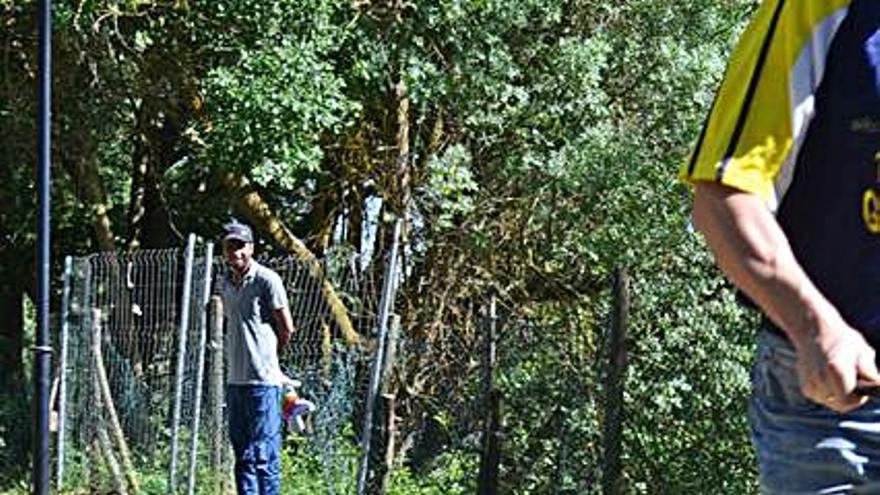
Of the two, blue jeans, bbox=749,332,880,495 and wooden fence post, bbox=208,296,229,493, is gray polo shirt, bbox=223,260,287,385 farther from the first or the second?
blue jeans, bbox=749,332,880,495

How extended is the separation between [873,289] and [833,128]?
0.25 metres

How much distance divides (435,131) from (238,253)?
4828 millimetres

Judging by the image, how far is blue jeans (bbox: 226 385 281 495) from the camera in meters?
9.16

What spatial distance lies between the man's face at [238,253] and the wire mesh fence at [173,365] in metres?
1.91

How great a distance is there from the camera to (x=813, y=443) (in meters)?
2.36

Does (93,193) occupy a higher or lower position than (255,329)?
higher

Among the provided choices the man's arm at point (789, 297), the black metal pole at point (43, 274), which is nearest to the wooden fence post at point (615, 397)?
the black metal pole at point (43, 274)

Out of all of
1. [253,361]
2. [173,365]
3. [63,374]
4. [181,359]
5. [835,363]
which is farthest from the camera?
[63,374]

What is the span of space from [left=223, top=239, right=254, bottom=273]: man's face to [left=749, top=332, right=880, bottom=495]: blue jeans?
6.85m

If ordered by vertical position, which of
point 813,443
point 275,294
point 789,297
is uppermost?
point 275,294

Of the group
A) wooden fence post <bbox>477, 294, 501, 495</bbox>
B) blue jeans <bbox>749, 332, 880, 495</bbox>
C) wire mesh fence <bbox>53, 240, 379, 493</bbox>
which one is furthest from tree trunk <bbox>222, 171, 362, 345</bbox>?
blue jeans <bbox>749, 332, 880, 495</bbox>

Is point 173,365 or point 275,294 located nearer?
point 275,294

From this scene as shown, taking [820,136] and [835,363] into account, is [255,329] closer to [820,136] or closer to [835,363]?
[820,136]

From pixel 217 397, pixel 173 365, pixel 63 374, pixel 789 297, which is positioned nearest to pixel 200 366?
pixel 217 397
